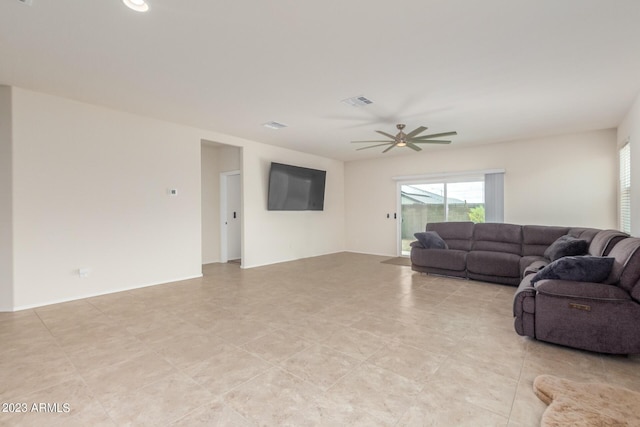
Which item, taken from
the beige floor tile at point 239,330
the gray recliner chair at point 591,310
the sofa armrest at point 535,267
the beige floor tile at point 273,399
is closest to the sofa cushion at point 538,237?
the sofa armrest at point 535,267

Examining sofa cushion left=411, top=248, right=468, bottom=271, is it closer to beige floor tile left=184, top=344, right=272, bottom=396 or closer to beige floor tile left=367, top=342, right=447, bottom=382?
beige floor tile left=367, top=342, right=447, bottom=382

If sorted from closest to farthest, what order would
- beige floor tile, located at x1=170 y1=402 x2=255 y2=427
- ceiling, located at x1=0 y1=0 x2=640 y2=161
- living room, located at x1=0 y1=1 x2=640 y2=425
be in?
beige floor tile, located at x1=170 y1=402 x2=255 y2=427, ceiling, located at x1=0 y1=0 x2=640 y2=161, living room, located at x1=0 y1=1 x2=640 y2=425

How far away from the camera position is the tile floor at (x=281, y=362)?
1742mm

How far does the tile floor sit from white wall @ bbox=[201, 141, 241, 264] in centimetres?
280

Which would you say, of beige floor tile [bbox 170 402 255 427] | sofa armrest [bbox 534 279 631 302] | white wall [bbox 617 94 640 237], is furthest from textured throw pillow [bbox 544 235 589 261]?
beige floor tile [bbox 170 402 255 427]

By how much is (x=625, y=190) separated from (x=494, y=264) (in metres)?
2.24

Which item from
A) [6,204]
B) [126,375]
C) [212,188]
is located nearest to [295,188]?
[212,188]

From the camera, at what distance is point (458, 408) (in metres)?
1.77

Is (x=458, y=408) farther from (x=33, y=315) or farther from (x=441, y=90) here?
(x=33, y=315)

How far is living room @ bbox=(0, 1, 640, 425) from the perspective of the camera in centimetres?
358

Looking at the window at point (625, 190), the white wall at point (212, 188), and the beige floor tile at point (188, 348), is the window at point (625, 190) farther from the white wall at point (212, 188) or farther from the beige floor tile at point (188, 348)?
the white wall at point (212, 188)

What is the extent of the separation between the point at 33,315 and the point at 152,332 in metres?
1.70

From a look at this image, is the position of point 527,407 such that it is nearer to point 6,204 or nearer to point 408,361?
point 408,361

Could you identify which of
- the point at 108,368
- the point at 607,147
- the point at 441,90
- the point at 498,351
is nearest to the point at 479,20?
the point at 441,90
